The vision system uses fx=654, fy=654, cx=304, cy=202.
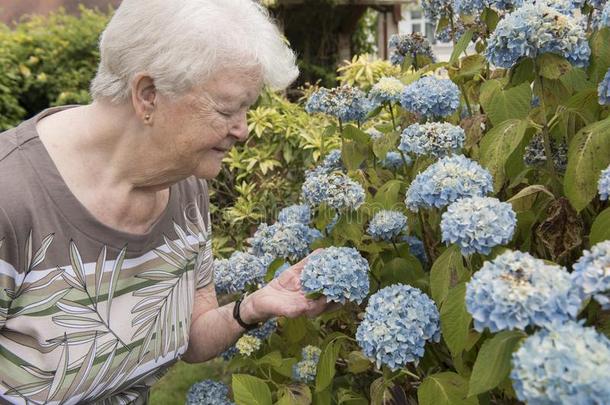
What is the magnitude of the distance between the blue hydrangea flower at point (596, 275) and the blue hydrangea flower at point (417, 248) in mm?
1087

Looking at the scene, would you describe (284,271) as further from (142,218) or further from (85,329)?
(85,329)

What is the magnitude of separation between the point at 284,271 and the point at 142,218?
44 cm

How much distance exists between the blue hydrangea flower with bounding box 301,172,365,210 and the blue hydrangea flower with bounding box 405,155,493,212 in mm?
335

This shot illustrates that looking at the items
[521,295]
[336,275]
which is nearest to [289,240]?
[336,275]

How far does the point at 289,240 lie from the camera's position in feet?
6.61

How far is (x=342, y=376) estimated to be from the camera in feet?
7.43

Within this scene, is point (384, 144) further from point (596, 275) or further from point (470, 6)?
point (596, 275)

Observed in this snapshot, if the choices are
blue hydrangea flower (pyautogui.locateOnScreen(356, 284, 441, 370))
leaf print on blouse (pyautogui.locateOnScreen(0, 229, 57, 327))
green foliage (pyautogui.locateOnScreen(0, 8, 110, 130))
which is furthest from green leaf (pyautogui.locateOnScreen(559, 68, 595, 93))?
green foliage (pyautogui.locateOnScreen(0, 8, 110, 130))

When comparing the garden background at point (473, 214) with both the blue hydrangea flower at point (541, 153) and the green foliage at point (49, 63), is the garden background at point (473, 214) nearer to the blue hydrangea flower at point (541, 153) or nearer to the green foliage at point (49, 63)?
the blue hydrangea flower at point (541, 153)

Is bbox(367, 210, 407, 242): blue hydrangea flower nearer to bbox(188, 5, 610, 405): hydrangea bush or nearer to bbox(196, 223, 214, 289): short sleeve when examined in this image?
bbox(188, 5, 610, 405): hydrangea bush

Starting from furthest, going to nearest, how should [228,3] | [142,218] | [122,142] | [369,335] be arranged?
[142,218] → [122,142] → [228,3] → [369,335]

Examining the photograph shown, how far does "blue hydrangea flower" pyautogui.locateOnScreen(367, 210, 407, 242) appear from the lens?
1848 millimetres

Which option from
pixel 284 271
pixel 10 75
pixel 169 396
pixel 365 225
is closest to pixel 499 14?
pixel 365 225

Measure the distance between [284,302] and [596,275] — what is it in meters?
1.02
